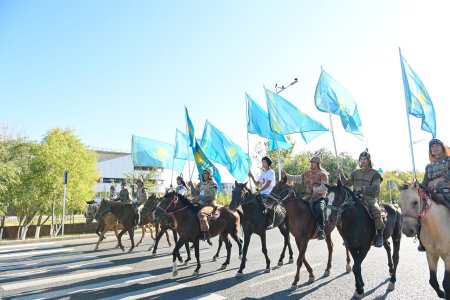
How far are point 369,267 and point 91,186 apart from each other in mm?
29395

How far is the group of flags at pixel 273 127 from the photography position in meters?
14.9

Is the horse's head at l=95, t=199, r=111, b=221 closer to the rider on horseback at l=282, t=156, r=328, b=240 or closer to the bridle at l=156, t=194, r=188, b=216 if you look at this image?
the bridle at l=156, t=194, r=188, b=216

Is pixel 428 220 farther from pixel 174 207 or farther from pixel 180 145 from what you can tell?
pixel 180 145

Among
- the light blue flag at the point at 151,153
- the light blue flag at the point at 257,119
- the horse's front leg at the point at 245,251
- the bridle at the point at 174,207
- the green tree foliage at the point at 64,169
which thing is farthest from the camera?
the green tree foliage at the point at 64,169

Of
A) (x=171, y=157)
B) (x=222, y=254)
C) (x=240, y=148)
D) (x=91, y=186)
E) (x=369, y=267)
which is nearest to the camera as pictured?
(x=369, y=267)

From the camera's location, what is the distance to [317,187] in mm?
8820

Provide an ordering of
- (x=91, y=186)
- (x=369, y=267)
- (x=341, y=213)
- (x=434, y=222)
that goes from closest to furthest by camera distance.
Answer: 1. (x=434, y=222)
2. (x=341, y=213)
3. (x=369, y=267)
4. (x=91, y=186)

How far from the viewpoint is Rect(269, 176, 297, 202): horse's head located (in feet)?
28.3

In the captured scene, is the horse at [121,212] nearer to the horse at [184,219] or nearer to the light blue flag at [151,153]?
the horse at [184,219]

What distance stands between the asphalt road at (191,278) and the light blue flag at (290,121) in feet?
20.9

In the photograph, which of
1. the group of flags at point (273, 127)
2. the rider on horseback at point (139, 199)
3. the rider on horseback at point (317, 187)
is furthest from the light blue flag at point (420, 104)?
the rider on horseback at point (139, 199)

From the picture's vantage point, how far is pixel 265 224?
33.3ft

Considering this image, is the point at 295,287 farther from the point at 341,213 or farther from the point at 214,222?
the point at 214,222

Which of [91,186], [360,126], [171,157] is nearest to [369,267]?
[360,126]
